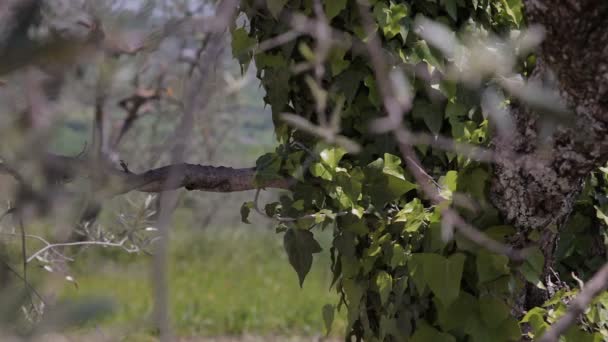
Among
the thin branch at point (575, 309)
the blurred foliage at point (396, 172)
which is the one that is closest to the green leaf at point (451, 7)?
the blurred foliage at point (396, 172)

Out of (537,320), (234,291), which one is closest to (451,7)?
(537,320)

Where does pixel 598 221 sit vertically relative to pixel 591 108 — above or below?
below

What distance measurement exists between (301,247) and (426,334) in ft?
1.24

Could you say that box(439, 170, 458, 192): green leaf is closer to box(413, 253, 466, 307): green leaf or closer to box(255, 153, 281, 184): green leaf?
box(413, 253, 466, 307): green leaf

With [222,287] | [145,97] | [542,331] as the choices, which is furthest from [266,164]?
[222,287]

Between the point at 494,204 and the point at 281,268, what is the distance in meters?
5.24

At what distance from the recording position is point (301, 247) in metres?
1.99

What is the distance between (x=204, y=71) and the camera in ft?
2.72

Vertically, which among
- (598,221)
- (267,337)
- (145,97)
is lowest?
(267,337)

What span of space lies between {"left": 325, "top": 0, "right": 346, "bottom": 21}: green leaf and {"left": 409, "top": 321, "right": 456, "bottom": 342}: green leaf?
78cm

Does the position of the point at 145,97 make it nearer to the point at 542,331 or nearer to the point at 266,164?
the point at 266,164

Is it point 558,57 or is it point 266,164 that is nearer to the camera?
point 558,57

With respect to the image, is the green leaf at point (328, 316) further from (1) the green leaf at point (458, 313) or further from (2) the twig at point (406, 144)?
(2) the twig at point (406, 144)

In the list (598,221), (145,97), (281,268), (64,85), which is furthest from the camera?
(281,268)
